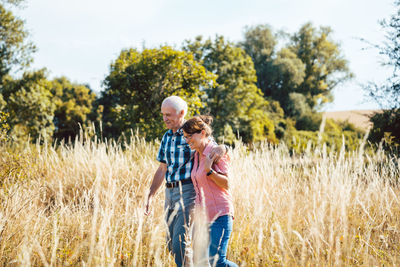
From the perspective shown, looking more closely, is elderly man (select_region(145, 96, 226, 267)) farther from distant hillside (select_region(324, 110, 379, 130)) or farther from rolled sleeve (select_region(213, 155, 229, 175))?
distant hillside (select_region(324, 110, 379, 130))

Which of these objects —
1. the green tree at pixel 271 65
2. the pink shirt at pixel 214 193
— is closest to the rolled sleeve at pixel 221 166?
the pink shirt at pixel 214 193

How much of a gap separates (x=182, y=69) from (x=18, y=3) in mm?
10374

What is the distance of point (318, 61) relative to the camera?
32219mm

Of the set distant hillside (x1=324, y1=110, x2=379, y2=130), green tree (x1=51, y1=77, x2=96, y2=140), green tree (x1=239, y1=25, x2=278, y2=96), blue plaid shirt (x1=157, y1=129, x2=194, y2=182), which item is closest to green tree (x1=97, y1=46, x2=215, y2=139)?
distant hillside (x1=324, y1=110, x2=379, y2=130)

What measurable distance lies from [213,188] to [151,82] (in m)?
8.57

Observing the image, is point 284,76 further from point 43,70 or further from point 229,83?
point 43,70

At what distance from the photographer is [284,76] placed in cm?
2948

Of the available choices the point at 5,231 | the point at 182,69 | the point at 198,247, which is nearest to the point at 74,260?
the point at 5,231

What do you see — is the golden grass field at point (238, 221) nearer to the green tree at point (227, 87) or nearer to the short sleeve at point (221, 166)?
the short sleeve at point (221, 166)

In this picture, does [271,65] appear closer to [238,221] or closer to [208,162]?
[238,221]

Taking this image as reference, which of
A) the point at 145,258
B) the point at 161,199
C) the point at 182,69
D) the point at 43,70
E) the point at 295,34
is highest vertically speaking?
the point at 295,34

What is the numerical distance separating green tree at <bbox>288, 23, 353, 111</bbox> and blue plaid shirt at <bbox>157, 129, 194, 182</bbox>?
101 feet

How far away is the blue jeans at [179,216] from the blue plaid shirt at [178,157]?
10 centimetres

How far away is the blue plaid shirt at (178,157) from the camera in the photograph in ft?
8.14
